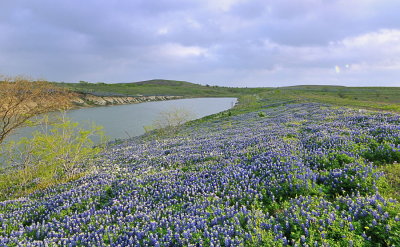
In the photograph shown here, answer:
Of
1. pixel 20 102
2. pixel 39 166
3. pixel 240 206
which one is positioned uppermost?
pixel 20 102

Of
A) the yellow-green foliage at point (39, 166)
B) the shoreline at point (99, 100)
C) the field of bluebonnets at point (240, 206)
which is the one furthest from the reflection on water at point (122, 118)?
the field of bluebonnets at point (240, 206)

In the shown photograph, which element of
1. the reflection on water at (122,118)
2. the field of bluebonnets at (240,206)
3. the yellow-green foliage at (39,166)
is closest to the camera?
the field of bluebonnets at (240,206)

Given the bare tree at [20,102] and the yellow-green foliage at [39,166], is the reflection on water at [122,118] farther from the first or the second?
the yellow-green foliage at [39,166]

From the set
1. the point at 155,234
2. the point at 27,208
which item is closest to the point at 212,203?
the point at 155,234

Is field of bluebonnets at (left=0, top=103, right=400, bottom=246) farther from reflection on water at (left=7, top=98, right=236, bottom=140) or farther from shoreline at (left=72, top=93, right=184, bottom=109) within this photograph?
shoreline at (left=72, top=93, right=184, bottom=109)

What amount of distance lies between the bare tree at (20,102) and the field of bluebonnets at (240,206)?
1005cm

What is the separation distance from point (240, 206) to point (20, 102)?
17691 millimetres

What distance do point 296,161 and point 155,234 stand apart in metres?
4.83

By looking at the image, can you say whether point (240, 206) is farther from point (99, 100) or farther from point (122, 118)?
point (99, 100)

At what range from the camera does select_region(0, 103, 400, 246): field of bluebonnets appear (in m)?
4.07

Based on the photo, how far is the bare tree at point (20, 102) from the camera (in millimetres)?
14984

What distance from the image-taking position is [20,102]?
15.6m

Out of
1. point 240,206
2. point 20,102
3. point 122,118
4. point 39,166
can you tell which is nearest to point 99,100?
point 122,118

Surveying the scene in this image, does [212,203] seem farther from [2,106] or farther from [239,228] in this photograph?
[2,106]
